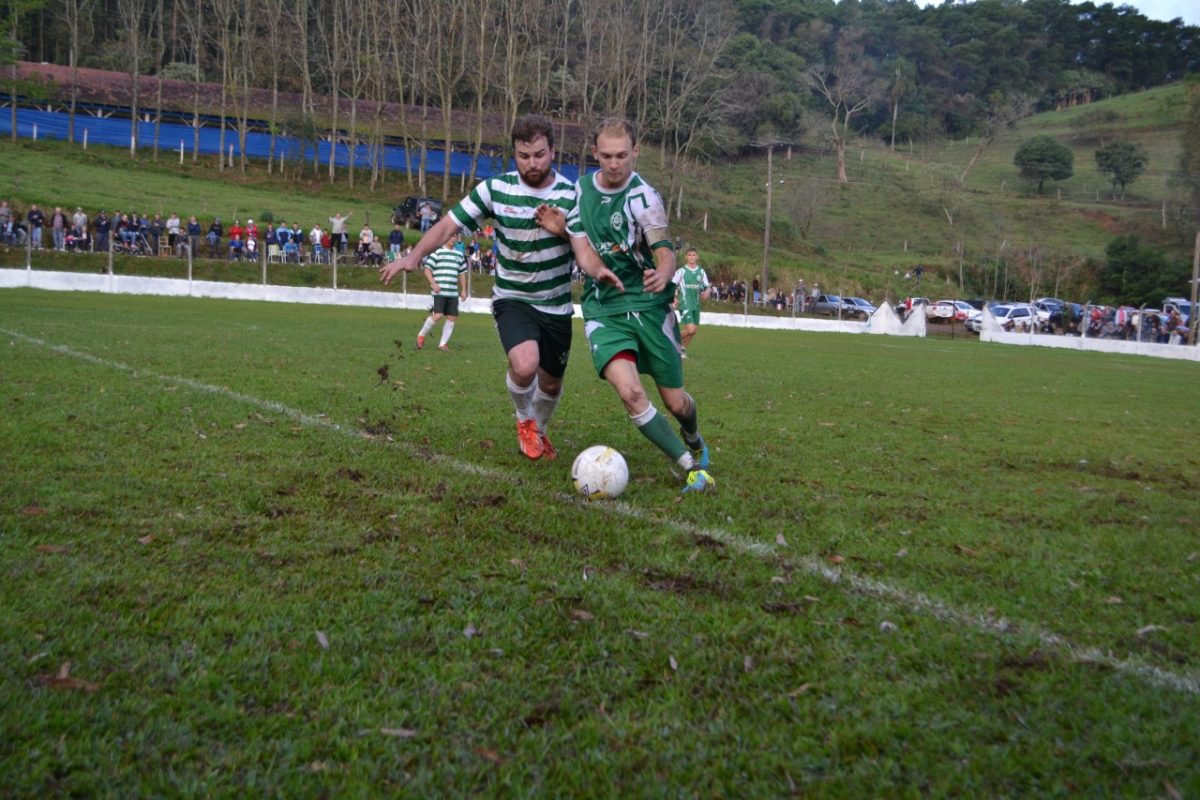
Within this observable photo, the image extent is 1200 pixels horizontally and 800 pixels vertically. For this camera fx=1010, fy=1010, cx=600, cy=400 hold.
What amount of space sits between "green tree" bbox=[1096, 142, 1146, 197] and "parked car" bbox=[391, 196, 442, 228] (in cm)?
6608

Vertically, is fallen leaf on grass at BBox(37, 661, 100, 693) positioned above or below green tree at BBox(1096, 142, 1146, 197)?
below

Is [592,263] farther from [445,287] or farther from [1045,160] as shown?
[1045,160]

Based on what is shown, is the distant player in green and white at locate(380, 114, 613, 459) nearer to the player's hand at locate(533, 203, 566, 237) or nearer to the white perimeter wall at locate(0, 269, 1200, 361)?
the player's hand at locate(533, 203, 566, 237)

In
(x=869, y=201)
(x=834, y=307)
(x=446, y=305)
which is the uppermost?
(x=869, y=201)

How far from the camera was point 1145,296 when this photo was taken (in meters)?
65.8

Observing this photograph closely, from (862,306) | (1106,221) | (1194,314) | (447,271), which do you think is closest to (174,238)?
(447,271)

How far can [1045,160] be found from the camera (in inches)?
3659

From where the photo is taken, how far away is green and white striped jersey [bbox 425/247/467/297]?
16.5 metres

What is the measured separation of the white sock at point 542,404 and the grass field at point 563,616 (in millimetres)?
312

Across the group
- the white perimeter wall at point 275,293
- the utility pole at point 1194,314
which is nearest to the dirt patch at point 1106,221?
the utility pole at point 1194,314

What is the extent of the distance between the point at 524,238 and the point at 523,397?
1047mm

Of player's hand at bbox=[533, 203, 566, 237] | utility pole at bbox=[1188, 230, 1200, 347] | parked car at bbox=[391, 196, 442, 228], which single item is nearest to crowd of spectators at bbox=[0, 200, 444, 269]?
parked car at bbox=[391, 196, 442, 228]

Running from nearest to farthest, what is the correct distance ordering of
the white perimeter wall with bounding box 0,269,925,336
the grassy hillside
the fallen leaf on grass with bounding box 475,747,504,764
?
the fallen leaf on grass with bounding box 475,747,504,764 < the white perimeter wall with bounding box 0,269,925,336 < the grassy hillside

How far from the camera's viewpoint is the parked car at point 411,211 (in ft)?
168
